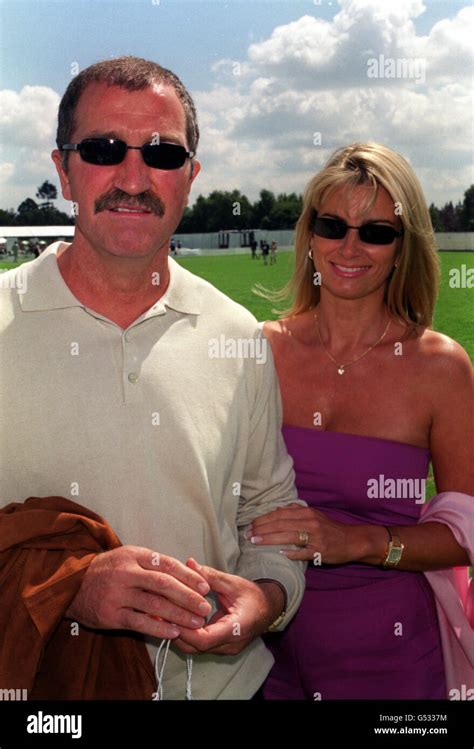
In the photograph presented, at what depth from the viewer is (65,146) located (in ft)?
8.56

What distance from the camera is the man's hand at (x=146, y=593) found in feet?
7.27

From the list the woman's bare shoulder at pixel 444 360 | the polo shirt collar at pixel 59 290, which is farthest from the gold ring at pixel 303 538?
the woman's bare shoulder at pixel 444 360

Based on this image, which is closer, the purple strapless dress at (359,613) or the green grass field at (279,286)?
the purple strapless dress at (359,613)

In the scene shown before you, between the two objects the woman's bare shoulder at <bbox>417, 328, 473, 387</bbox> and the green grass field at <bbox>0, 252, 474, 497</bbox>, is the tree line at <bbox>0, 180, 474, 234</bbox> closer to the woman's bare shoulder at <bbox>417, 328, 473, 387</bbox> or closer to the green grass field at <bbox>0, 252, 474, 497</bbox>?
the green grass field at <bbox>0, 252, 474, 497</bbox>

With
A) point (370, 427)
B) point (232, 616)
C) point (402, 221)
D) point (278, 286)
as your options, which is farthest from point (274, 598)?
point (278, 286)

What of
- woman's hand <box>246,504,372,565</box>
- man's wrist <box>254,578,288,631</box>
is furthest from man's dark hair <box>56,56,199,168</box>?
man's wrist <box>254,578,288,631</box>

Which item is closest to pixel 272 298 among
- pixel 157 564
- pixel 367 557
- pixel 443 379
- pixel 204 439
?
pixel 443 379

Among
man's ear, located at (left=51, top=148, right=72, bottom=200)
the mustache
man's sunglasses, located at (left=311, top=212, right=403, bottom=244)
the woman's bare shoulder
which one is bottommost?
the woman's bare shoulder

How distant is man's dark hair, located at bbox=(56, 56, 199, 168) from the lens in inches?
100

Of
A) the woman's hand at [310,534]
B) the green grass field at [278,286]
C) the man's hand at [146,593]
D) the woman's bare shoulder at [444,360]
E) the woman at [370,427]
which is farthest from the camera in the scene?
the green grass field at [278,286]

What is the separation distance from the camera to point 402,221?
3.67 meters

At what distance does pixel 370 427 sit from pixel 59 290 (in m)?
1.58

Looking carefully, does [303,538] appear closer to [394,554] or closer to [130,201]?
[394,554]

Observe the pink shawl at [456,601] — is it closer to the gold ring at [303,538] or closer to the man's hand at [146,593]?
the gold ring at [303,538]
